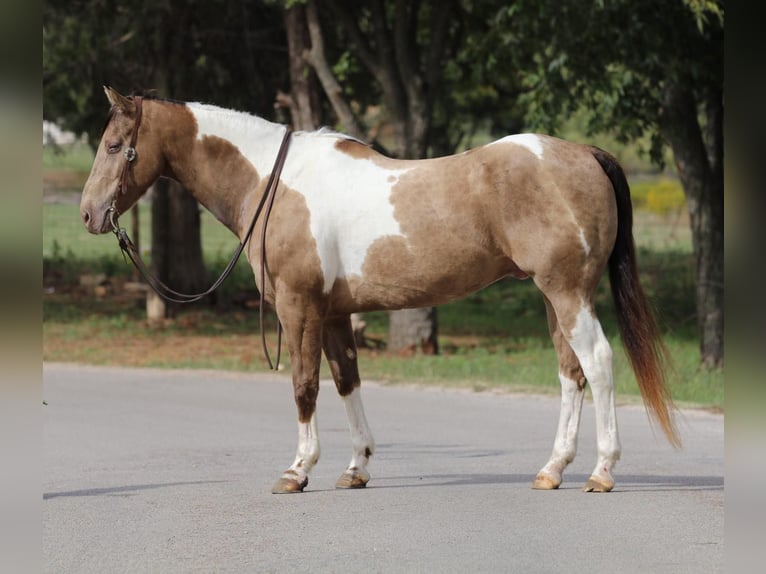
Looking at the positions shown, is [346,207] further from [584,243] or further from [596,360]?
[596,360]

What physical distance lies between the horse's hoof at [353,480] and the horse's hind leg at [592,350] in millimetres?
1629

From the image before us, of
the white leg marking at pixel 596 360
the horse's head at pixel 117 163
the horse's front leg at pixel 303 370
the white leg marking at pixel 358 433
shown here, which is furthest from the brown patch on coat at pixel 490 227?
the horse's head at pixel 117 163

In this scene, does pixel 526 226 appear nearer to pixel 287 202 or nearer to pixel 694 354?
pixel 287 202

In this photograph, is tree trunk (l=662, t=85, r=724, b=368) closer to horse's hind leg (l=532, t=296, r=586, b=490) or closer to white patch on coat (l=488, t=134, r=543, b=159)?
horse's hind leg (l=532, t=296, r=586, b=490)

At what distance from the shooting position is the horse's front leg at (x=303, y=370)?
25.3ft

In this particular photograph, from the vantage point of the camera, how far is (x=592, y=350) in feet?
24.3

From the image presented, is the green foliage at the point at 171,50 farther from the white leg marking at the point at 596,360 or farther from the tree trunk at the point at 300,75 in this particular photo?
the white leg marking at the point at 596,360

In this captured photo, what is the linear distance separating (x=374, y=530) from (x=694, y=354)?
1183 cm

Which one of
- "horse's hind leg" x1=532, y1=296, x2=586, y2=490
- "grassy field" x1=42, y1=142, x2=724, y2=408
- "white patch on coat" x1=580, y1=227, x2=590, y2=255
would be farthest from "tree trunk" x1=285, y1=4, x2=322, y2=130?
"white patch on coat" x1=580, y1=227, x2=590, y2=255

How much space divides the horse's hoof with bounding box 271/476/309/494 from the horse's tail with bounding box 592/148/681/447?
2.21 m

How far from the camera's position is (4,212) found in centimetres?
309

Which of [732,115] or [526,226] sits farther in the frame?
[526,226]

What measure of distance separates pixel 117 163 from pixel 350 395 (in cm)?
213

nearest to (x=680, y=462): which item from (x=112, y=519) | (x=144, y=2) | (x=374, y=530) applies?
(x=374, y=530)
